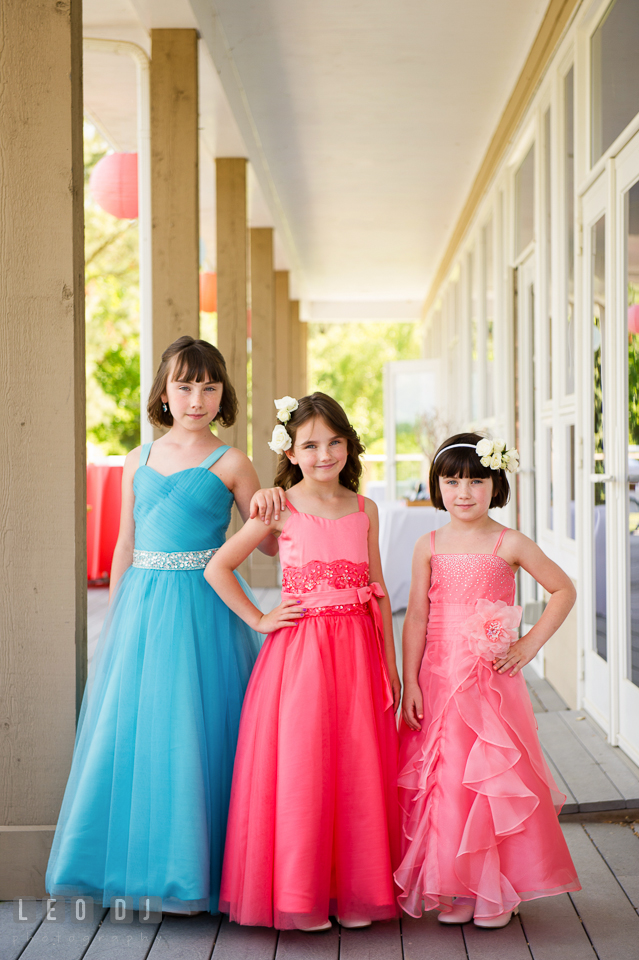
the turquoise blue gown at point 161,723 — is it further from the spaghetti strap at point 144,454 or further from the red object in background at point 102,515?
the red object in background at point 102,515

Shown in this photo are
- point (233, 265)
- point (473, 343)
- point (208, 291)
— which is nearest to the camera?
point (233, 265)

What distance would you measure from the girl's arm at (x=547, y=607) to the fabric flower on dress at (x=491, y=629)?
28 mm

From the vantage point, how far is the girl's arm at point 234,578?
1.98 metres

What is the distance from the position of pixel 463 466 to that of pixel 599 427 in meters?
1.26

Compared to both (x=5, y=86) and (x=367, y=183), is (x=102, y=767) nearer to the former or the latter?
Answer: (x=5, y=86)

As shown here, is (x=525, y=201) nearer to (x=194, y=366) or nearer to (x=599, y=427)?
(x=599, y=427)

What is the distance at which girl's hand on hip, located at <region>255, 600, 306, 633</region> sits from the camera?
6.41 feet

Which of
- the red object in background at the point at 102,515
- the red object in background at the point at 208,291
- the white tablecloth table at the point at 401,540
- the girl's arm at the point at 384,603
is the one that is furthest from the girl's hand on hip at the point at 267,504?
the red object in background at the point at 102,515

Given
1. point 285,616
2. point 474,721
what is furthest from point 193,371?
point 474,721

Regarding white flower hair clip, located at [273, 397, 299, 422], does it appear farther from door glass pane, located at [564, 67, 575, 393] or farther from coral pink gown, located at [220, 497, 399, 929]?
door glass pane, located at [564, 67, 575, 393]

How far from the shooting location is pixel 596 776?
2.65m

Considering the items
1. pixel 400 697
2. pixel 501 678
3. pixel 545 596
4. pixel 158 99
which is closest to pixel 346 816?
pixel 400 697

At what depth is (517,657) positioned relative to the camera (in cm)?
194

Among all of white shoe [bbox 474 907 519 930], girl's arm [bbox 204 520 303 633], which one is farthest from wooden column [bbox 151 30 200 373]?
white shoe [bbox 474 907 519 930]
